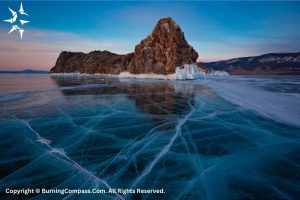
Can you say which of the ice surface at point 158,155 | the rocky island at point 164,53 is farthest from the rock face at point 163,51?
the ice surface at point 158,155

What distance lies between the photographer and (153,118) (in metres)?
9.96

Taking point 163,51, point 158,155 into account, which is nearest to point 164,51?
point 163,51

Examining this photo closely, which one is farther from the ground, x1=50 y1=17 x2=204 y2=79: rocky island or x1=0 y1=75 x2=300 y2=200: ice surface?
x1=50 y1=17 x2=204 y2=79: rocky island

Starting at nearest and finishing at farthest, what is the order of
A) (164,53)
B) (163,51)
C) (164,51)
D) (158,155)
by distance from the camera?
1. (158,155)
2. (164,53)
3. (164,51)
4. (163,51)

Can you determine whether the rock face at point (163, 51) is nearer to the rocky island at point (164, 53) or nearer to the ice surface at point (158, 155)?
the rocky island at point (164, 53)

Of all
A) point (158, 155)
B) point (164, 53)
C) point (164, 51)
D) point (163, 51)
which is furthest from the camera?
point (163, 51)

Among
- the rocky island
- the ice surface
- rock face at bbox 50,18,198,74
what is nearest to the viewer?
the ice surface

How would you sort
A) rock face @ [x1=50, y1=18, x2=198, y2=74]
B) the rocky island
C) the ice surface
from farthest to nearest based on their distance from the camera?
rock face @ [x1=50, y1=18, x2=198, y2=74]
the rocky island
the ice surface

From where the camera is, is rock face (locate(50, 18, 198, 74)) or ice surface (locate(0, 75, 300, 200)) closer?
ice surface (locate(0, 75, 300, 200))

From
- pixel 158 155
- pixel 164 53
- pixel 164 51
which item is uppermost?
pixel 164 51

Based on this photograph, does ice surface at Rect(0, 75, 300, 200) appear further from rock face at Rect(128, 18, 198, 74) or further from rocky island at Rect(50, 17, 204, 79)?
rock face at Rect(128, 18, 198, 74)

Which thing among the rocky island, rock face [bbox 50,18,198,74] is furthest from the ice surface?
rock face [bbox 50,18,198,74]

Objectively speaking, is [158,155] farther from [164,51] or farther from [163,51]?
[163,51]

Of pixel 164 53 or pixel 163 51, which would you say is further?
pixel 163 51
